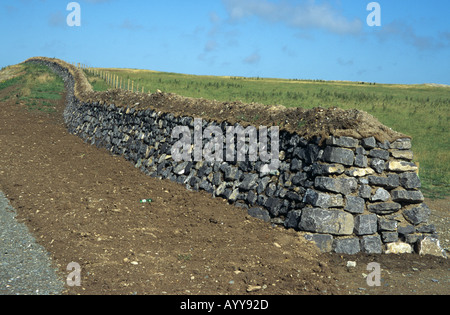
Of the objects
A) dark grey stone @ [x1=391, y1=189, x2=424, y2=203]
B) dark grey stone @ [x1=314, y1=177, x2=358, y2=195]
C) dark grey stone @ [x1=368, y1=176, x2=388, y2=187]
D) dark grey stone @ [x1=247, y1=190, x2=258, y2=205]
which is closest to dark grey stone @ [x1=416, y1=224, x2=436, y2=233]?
dark grey stone @ [x1=391, y1=189, x2=424, y2=203]

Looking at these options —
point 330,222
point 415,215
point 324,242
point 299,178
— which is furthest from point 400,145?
point 324,242

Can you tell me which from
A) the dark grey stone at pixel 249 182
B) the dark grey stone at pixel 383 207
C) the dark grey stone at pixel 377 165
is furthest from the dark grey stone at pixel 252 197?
the dark grey stone at pixel 377 165

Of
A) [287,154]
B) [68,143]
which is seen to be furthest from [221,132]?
[68,143]

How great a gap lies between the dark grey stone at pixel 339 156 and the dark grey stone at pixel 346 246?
1.67 meters

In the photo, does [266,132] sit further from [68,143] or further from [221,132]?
[68,143]

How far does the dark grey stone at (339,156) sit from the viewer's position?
8.98 meters

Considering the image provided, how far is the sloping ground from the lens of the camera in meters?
9.42

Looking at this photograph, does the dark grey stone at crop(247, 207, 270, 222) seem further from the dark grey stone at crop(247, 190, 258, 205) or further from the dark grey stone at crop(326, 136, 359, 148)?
the dark grey stone at crop(326, 136, 359, 148)

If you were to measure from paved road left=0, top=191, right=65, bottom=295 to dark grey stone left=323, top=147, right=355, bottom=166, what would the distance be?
19.2 ft

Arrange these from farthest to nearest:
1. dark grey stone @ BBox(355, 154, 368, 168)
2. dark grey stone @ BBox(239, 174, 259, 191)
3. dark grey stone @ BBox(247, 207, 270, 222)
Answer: dark grey stone @ BBox(239, 174, 259, 191) < dark grey stone @ BBox(247, 207, 270, 222) < dark grey stone @ BBox(355, 154, 368, 168)

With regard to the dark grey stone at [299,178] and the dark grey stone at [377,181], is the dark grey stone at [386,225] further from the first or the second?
the dark grey stone at [299,178]

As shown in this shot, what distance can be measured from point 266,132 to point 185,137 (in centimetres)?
386

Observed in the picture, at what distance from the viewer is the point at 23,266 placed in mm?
7273
